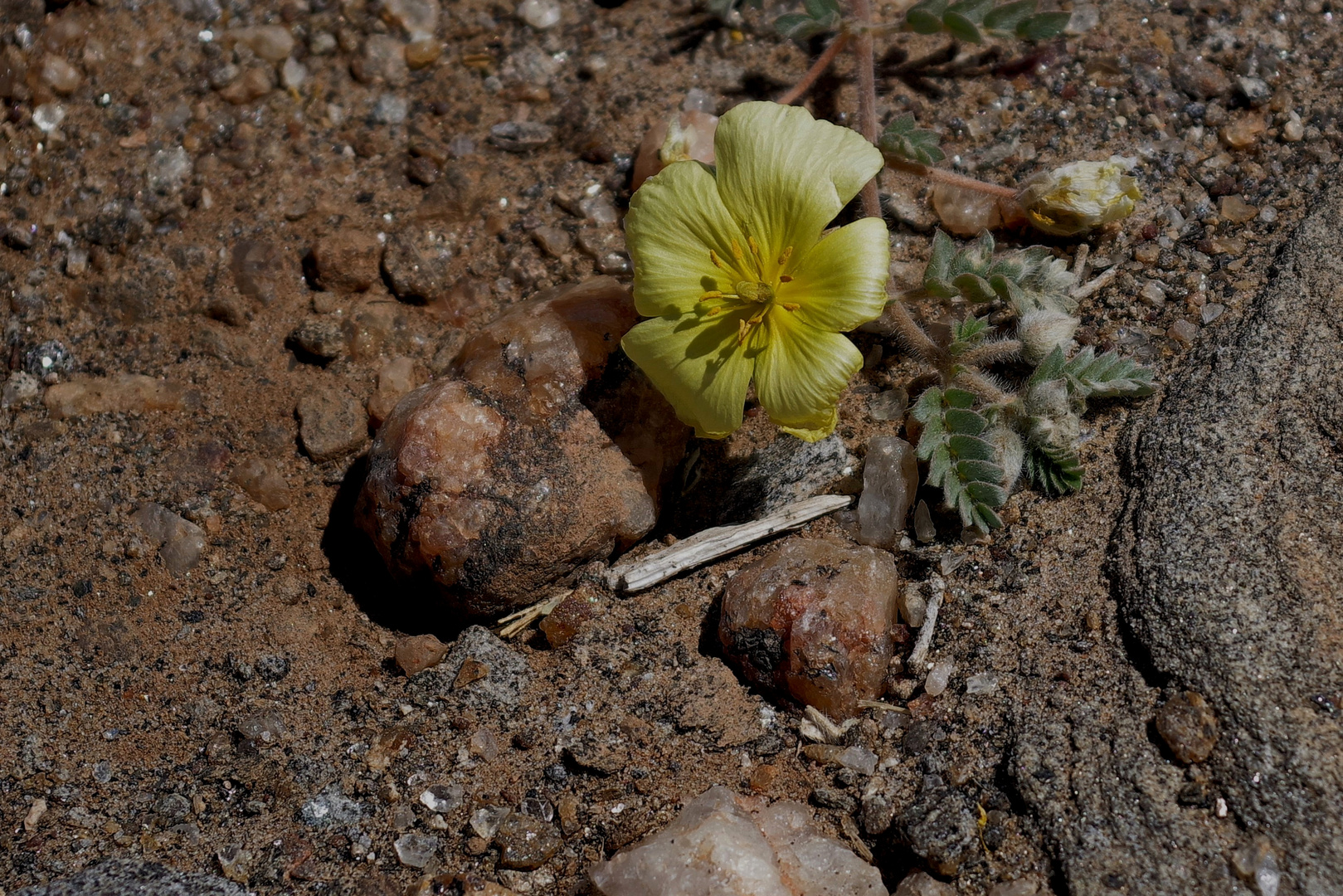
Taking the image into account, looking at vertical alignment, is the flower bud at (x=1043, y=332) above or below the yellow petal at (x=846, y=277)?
below

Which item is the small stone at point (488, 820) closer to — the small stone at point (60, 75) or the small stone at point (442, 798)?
the small stone at point (442, 798)

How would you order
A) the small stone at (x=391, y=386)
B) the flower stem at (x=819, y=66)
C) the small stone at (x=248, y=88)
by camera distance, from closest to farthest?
the small stone at (x=391, y=386) → the flower stem at (x=819, y=66) → the small stone at (x=248, y=88)

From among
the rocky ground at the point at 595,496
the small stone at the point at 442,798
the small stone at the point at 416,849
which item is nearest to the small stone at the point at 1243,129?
the rocky ground at the point at 595,496

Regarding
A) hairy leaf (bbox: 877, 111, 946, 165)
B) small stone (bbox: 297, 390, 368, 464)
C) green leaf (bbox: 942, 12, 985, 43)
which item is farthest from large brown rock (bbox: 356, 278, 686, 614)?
green leaf (bbox: 942, 12, 985, 43)

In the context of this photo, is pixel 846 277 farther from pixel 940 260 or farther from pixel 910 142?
pixel 910 142

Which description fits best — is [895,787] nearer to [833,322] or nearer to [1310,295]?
[833,322]

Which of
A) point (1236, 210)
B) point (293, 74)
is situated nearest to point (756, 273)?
point (1236, 210)

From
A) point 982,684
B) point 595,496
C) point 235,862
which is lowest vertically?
point 235,862
